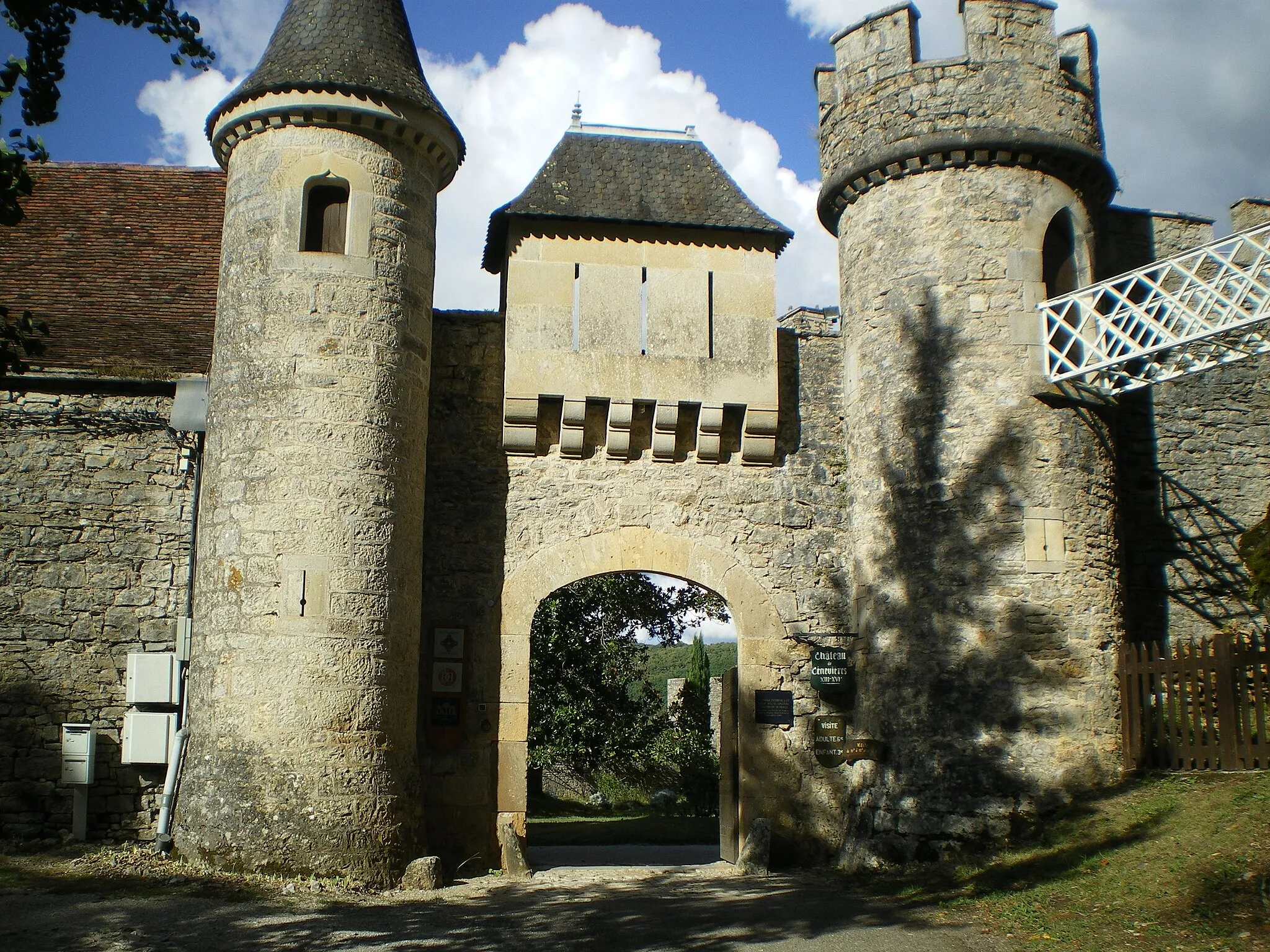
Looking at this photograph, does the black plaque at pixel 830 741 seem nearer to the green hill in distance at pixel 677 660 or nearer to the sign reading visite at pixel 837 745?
the sign reading visite at pixel 837 745

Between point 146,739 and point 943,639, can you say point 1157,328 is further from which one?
point 146,739

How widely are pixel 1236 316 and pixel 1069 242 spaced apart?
200 centimetres

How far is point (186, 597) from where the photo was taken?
10789 millimetres

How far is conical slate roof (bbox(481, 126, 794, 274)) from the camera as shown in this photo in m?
11.7

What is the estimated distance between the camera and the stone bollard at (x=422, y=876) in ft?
30.5

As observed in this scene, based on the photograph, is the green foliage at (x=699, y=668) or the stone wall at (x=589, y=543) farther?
the green foliage at (x=699, y=668)

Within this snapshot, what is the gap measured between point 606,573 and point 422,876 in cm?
313

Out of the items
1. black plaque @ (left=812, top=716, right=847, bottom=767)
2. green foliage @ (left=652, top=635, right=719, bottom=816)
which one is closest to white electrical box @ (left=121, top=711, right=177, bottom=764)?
black plaque @ (left=812, top=716, right=847, bottom=767)

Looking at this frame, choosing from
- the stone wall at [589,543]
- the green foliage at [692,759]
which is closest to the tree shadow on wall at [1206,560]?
the stone wall at [589,543]

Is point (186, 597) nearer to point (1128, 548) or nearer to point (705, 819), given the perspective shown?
point (1128, 548)

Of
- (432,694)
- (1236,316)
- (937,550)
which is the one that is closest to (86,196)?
(432,694)

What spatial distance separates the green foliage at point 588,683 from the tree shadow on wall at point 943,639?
26.6 feet

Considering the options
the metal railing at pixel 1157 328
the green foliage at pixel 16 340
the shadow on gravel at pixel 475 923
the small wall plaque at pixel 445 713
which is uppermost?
the metal railing at pixel 1157 328

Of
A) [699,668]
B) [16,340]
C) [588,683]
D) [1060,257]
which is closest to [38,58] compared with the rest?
[16,340]
